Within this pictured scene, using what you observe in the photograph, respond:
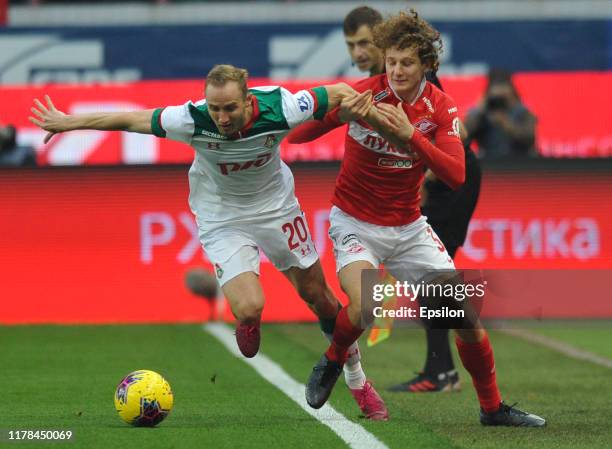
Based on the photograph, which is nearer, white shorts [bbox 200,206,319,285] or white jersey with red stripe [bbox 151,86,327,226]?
white jersey with red stripe [bbox 151,86,327,226]

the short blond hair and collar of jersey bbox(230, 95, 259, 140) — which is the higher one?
the short blond hair

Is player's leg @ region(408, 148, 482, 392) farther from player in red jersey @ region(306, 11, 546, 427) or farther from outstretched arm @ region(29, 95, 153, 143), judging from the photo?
outstretched arm @ region(29, 95, 153, 143)

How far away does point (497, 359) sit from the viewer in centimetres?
1099

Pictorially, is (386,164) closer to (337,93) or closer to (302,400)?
(337,93)

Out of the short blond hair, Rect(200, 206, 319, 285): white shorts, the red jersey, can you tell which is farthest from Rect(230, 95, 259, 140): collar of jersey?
Rect(200, 206, 319, 285): white shorts

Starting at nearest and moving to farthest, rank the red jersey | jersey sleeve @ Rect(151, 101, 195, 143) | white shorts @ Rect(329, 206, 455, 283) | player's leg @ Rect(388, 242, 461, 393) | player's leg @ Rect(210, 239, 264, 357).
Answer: jersey sleeve @ Rect(151, 101, 195, 143) < the red jersey < white shorts @ Rect(329, 206, 455, 283) < player's leg @ Rect(210, 239, 264, 357) < player's leg @ Rect(388, 242, 461, 393)

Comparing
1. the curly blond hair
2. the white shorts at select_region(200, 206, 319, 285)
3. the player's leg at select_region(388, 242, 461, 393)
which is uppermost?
the curly blond hair

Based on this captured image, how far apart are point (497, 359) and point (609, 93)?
300 inches

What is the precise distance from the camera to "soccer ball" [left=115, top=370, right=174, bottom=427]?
711cm

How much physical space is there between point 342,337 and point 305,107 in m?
1.31

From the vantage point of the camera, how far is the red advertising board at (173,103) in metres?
16.9

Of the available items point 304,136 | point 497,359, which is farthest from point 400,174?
point 497,359

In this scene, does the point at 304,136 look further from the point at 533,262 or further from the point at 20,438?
the point at 533,262

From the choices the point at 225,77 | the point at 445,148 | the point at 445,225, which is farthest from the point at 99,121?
the point at 445,225
